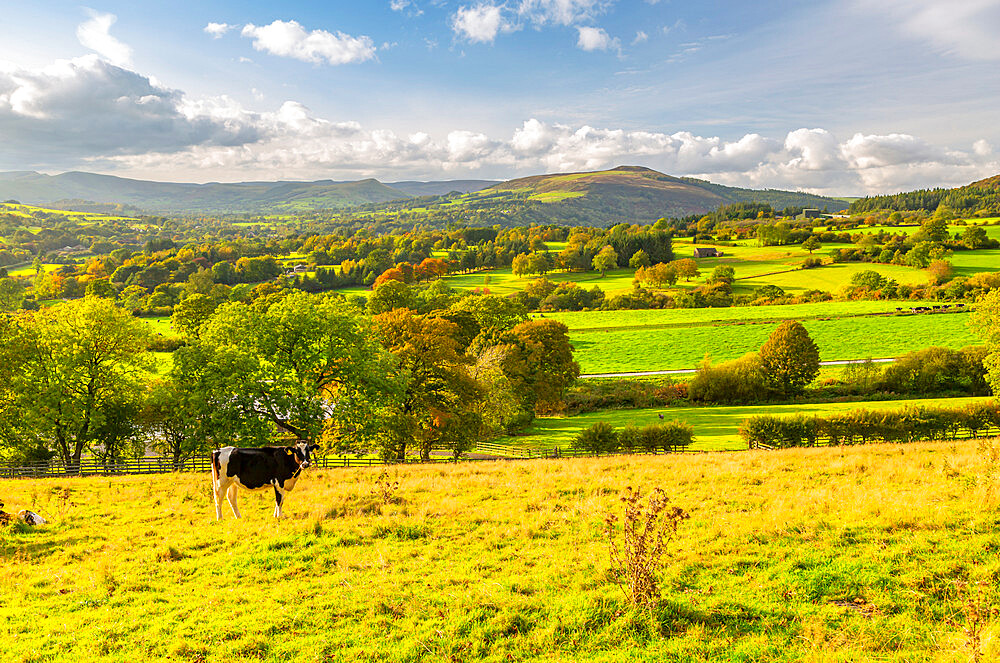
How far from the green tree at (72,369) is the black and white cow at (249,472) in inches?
1094

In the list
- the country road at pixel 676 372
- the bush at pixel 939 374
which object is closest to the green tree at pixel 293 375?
the country road at pixel 676 372

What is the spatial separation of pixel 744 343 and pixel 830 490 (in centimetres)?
6375

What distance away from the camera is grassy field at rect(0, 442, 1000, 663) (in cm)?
729

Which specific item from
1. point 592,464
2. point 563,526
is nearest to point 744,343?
point 592,464

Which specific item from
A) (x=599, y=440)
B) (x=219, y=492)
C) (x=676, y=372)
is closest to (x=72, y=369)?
(x=219, y=492)

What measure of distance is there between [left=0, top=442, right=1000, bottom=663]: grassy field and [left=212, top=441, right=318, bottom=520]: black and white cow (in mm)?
680

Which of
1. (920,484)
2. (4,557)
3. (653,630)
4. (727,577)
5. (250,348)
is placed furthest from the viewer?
(250,348)

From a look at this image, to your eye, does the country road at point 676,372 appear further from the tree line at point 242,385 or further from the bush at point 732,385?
the tree line at point 242,385

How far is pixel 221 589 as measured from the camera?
380 inches

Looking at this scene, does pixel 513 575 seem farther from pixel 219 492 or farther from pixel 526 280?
pixel 526 280

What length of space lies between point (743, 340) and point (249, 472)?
71.8m

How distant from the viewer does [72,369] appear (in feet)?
114

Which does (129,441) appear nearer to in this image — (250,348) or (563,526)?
(250,348)

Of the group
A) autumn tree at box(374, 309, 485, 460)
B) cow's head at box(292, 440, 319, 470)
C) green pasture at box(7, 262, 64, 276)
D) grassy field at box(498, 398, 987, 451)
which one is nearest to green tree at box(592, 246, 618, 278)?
grassy field at box(498, 398, 987, 451)
